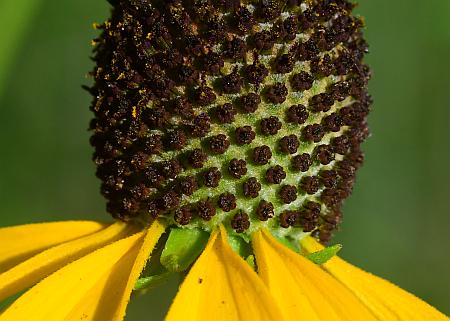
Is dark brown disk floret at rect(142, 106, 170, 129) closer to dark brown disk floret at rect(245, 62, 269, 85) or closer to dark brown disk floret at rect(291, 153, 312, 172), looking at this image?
dark brown disk floret at rect(245, 62, 269, 85)

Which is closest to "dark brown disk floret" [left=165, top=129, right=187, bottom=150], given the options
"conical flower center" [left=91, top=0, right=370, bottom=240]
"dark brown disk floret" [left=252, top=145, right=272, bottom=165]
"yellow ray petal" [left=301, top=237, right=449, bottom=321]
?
"conical flower center" [left=91, top=0, right=370, bottom=240]

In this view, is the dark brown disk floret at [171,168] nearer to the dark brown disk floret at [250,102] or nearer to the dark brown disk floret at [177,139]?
the dark brown disk floret at [177,139]

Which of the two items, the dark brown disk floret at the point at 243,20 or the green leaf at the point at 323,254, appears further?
the dark brown disk floret at the point at 243,20

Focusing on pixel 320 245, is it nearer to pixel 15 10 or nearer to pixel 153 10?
pixel 153 10

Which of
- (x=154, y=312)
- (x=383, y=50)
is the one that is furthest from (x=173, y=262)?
(x=383, y=50)

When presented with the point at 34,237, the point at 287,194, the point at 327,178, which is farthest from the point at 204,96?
the point at 34,237

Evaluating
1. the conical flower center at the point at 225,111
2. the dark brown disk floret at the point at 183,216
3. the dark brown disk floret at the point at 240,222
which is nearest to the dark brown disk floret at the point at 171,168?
the conical flower center at the point at 225,111
